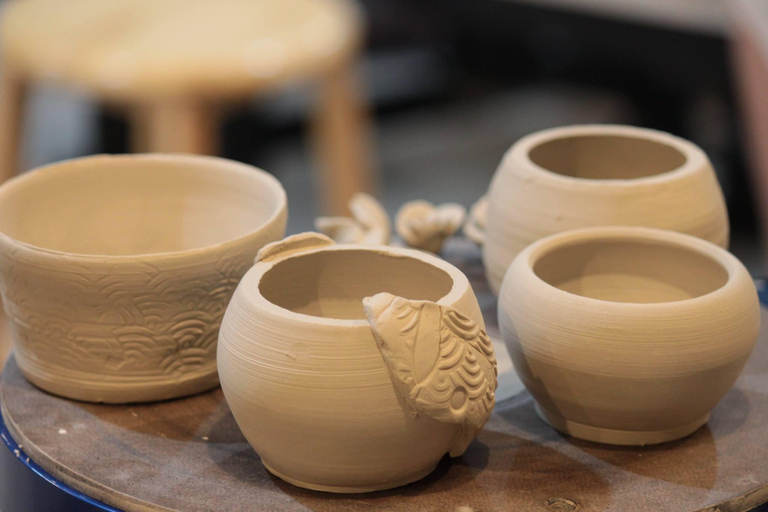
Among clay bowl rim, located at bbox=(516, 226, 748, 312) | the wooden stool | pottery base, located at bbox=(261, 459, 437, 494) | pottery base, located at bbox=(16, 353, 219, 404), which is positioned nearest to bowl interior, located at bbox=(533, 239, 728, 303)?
clay bowl rim, located at bbox=(516, 226, 748, 312)

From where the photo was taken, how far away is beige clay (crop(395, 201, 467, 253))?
3.94ft

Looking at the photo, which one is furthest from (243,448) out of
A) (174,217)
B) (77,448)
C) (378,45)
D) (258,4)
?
(378,45)

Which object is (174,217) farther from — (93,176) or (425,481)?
(425,481)

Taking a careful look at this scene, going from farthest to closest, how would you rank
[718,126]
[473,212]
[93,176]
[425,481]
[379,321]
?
[718,126] → [473,212] → [93,176] → [425,481] → [379,321]

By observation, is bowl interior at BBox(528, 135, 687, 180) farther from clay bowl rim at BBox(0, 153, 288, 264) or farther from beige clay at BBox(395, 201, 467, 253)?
clay bowl rim at BBox(0, 153, 288, 264)

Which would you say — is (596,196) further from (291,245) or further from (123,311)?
(123,311)

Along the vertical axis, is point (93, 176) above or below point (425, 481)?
above

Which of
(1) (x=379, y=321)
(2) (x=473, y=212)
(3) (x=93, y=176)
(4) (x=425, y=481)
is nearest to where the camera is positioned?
(1) (x=379, y=321)

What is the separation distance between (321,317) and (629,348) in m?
0.24

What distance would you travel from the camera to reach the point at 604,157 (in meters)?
1.13

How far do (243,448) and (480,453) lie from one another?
199 millimetres

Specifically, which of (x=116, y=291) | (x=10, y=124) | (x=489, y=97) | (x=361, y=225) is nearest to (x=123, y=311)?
(x=116, y=291)

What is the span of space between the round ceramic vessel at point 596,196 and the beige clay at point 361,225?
0.15 m

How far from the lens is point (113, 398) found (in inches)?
36.0
